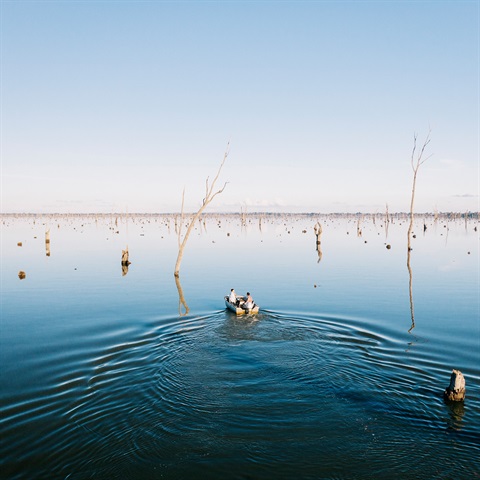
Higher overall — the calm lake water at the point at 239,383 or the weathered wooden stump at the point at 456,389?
the weathered wooden stump at the point at 456,389

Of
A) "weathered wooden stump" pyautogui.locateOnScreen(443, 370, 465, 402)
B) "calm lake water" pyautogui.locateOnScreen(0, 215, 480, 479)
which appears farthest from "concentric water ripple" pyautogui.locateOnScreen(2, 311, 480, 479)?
"weathered wooden stump" pyautogui.locateOnScreen(443, 370, 465, 402)

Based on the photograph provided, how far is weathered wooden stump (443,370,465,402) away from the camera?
548 inches

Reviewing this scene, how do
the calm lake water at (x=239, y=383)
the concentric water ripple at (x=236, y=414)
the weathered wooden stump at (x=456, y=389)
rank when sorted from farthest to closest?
1. the weathered wooden stump at (x=456, y=389)
2. the calm lake water at (x=239, y=383)
3. the concentric water ripple at (x=236, y=414)

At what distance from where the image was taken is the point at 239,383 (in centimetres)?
1590

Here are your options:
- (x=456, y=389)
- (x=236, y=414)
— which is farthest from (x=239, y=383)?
(x=456, y=389)

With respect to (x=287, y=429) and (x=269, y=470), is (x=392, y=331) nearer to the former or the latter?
(x=287, y=429)

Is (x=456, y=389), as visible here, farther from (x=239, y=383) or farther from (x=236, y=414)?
(x=239, y=383)

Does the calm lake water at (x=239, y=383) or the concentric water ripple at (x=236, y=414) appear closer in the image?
the concentric water ripple at (x=236, y=414)

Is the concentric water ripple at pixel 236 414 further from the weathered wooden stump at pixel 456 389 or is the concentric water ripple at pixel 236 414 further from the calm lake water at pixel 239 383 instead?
the weathered wooden stump at pixel 456 389

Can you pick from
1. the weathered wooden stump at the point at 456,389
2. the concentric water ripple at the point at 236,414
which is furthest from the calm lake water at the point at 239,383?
the weathered wooden stump at the point at 456,389

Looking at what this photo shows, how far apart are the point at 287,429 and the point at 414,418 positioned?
4472 millimetres

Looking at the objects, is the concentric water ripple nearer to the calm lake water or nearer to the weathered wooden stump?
the calm lake water

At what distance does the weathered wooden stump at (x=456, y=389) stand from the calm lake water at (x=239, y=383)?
306 millimetres

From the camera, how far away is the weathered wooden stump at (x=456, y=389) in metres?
13.9
